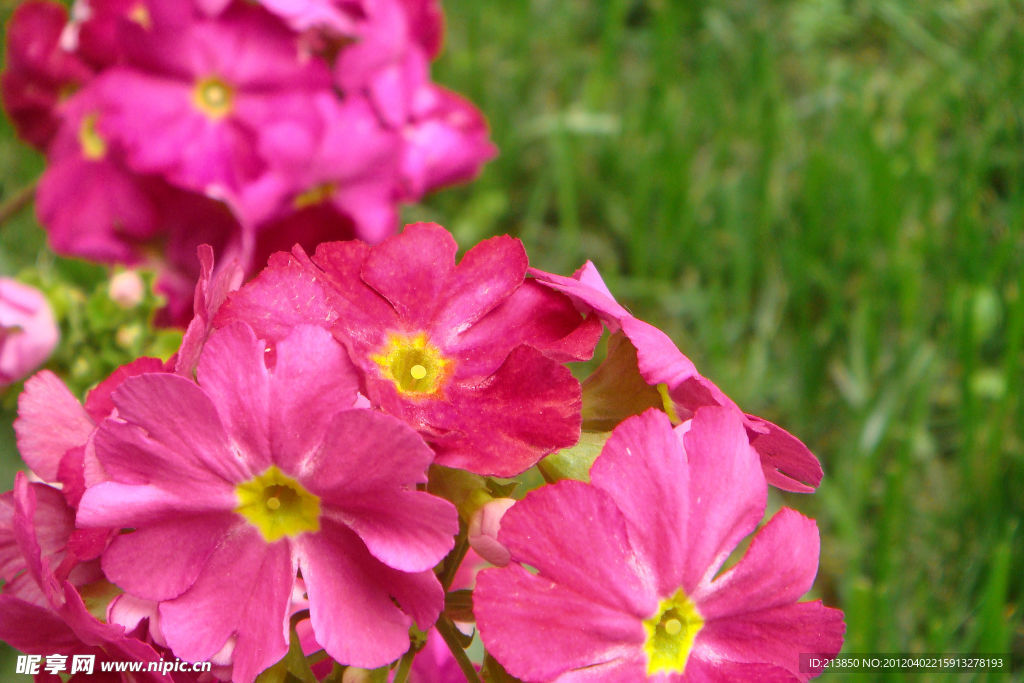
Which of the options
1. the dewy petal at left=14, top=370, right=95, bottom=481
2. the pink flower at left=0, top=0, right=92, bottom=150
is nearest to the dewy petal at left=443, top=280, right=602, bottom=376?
the dewy petal at left=14, top=370, right=95, bottom=481

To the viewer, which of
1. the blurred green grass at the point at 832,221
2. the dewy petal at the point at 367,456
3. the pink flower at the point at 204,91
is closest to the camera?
the dewy petal at the point at 367,456

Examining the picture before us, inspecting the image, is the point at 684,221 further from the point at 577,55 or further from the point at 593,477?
the point at 593,477

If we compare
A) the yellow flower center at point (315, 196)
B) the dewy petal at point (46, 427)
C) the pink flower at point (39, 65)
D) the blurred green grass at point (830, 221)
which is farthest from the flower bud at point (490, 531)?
the pink flower at point (39, 65)

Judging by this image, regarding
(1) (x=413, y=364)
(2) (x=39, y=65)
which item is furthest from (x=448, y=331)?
(2) (x=39, y=65)

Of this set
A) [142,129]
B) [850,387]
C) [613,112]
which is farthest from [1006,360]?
[142,129]

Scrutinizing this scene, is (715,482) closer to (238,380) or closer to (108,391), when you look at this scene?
(238,380)

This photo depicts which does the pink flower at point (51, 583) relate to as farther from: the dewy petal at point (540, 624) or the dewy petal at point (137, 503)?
the dewy petal at point (540, 624)

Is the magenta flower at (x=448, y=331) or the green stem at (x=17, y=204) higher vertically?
the magenta flower at (x=448, y=331)

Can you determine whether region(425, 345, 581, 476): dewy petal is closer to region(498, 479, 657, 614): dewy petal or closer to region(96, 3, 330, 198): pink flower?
region(498, 479, 657, 614): dewy petal
